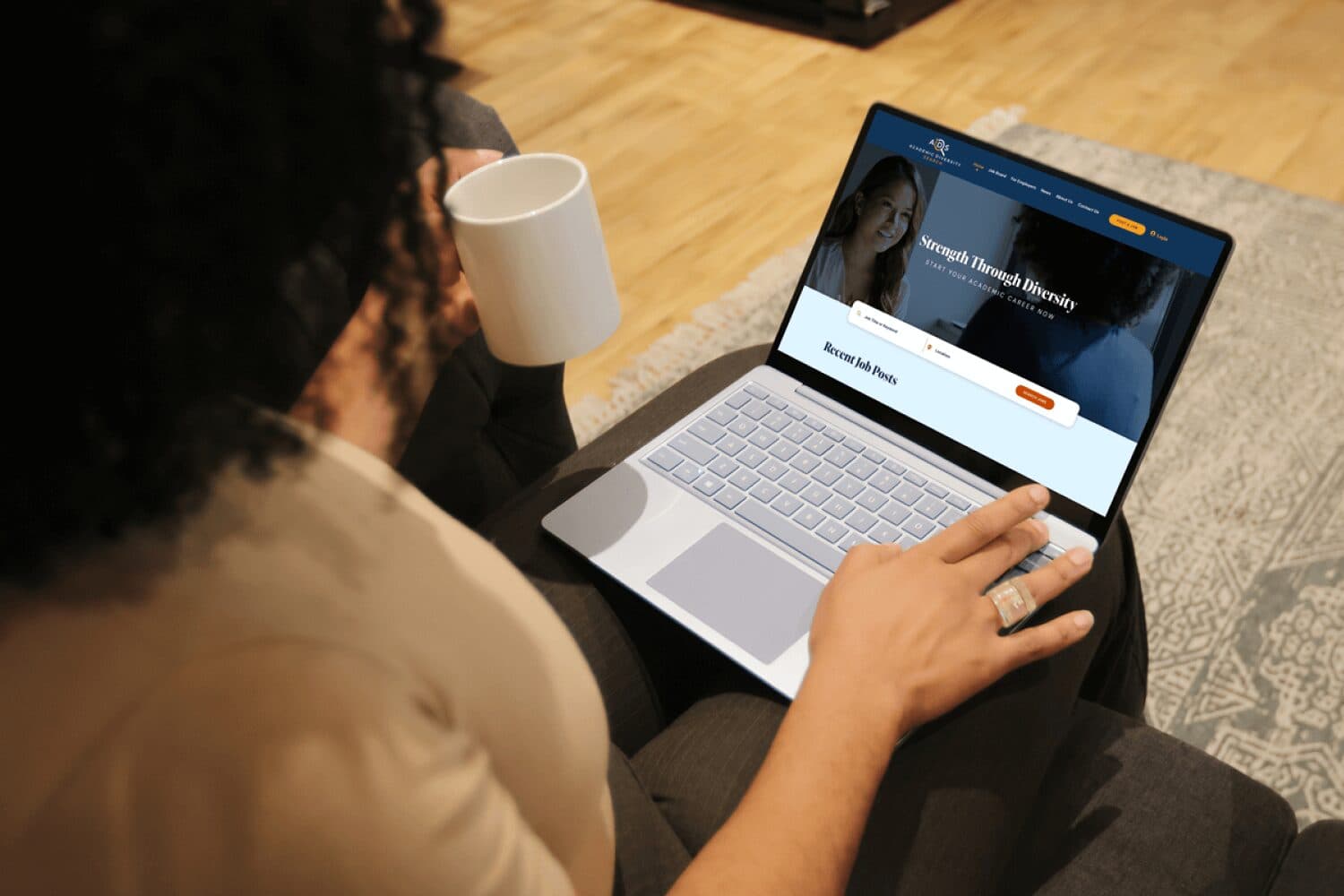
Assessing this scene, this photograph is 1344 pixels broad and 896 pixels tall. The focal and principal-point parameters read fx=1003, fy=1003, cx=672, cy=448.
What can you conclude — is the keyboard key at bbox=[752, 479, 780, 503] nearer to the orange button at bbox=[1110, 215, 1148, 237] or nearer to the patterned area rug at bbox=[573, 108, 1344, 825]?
the orange button at bbox=[1110, 215, 1148, 237]

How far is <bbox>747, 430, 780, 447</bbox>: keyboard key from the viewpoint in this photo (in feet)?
3.09

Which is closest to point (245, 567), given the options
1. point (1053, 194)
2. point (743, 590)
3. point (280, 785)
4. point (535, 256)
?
point (280, 785)

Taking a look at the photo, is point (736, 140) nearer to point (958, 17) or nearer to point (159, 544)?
point (958, 17)

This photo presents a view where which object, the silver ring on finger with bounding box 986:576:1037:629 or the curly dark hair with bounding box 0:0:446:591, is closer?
the curly dark hair with bounding box 0:0:446:591

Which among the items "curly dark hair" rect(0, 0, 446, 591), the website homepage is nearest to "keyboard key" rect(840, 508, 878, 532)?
the website homepage

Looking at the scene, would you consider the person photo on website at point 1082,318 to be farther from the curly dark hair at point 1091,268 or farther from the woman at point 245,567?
the woman at point 245,567

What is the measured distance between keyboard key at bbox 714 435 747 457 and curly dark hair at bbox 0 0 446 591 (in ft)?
1.88

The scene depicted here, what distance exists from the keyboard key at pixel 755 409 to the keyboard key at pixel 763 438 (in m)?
0.02

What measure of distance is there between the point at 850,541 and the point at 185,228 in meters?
0.64

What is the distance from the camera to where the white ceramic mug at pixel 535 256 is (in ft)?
2.35

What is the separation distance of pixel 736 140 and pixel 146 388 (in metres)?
2.30

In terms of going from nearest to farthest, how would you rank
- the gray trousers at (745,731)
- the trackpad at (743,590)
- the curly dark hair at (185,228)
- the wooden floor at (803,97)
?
the curly dark hair at (185,228), the gray trousers at (745,731), the trackpad at (743,590), the wooden floor at (803,97)

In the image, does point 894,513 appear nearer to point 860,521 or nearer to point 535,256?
point 860,521

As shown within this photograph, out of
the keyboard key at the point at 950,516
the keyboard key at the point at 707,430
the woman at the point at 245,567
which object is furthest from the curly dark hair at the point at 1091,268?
the woman at the point at 245,567
